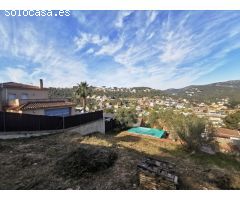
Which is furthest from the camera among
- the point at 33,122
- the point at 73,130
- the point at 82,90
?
the point at 82,90

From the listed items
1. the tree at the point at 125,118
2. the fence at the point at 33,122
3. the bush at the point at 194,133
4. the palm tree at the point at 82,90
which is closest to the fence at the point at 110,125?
the tree at the point at 125,118

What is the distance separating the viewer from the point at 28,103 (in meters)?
→ 16.5

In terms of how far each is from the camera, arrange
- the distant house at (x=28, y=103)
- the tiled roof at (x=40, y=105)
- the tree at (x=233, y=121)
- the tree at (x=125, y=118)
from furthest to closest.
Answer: the tree at (x=233, y=121)
the tree at (x=125, y=118)
the distant house at (x=28, y=103)
the tiled roof at (x=40, y=105)

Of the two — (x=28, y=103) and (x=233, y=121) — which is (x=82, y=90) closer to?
(x=28, y=103)

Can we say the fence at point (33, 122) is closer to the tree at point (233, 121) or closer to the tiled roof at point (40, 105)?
the tiled roof at point (40, 105)

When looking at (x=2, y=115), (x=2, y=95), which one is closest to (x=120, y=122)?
(x=2, y=95)

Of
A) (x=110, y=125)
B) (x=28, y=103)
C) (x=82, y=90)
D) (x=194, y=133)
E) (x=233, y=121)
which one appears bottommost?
(x=233, y=121)

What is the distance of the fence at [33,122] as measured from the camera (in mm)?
10508

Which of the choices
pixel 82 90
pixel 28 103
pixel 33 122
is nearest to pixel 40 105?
pixel 28 103

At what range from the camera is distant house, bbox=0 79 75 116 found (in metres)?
15.7

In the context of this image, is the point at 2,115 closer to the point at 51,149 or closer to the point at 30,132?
the point at 30,132

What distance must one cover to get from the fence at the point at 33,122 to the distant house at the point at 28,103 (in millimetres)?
3752

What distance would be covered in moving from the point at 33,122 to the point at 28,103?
18.5 ft

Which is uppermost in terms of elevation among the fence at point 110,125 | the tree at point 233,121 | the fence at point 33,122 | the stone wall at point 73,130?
the fence at point 33,122
